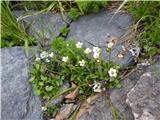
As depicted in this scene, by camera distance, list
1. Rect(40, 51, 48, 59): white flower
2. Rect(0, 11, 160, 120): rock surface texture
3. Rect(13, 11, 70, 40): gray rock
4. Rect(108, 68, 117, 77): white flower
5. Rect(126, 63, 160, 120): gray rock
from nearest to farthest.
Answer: Rect(126, 63, 160, 120): gray rock → Rect(0, 11, 160, 120): rock surface texture → Rect(108, 68, 117, 77): white flower → Rect(40, 51, 48, 59): white flower → Rect(13, 11, 70, 40): gray rock

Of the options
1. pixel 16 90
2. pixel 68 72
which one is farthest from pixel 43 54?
pixel 16 90

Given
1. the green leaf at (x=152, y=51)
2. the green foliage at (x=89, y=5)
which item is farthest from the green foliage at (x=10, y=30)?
the green leaf at (x=152, y=51)

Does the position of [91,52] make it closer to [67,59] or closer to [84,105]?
[67,59]

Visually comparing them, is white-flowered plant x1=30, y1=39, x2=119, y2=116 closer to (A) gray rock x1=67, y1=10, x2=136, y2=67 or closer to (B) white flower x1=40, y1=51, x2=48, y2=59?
(B) white flower x1=40, y1=51, x2=48, y2=59

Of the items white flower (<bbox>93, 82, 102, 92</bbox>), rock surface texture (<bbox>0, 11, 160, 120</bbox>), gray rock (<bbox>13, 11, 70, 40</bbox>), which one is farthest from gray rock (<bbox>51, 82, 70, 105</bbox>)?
gray rock (<bbox>13, 11, 70, 40</bbox>)

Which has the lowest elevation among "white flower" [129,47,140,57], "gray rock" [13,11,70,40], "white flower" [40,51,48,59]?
"white flower" [129,47,140,57]

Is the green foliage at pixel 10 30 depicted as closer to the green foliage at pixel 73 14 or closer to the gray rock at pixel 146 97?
the green foliage at pixel 73 14

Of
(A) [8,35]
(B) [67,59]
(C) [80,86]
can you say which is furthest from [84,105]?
(A) [8,35]
